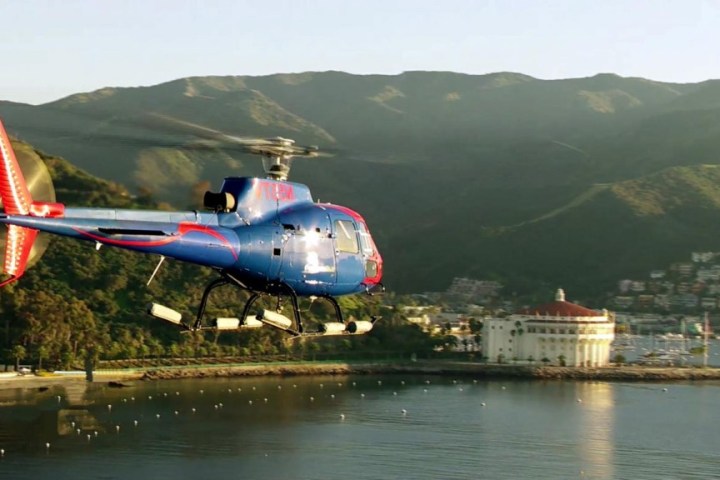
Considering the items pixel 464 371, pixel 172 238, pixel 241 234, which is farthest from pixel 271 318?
pixel 464 371

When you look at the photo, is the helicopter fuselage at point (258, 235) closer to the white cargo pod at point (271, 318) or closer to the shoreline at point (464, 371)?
the white cargo pod at point (271, 318)

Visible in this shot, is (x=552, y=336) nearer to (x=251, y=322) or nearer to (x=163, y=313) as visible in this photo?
(x=251, y=322)

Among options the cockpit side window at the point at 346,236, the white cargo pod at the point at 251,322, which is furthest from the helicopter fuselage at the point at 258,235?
the white cargo pod at the point at 251,322

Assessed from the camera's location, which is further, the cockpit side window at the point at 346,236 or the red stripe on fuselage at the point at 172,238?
the cockpit side window at the point at 346,236

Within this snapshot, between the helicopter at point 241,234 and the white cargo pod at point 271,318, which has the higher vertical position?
the helicopter at point 241,234

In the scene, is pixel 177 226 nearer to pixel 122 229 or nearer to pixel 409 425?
pixel 122 229

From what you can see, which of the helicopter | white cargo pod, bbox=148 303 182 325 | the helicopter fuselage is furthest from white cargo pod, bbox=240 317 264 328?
white cargo pod, bbox=148 303 182 325
